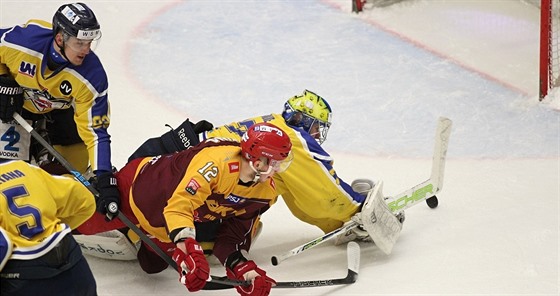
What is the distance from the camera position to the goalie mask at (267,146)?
368 cm

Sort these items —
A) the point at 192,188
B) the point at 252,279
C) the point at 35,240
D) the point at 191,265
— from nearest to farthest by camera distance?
1. the point at 35,240
2. the point at 191,265
3. the point at 192,188
4. the point at 252,279

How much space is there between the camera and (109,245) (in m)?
4.20

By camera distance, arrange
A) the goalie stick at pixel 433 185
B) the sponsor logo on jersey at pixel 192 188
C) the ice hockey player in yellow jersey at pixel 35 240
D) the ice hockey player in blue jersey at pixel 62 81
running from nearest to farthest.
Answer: the ice hockey player in yellow jersey at pixel 35 240
the sponsor logo on jersey at pixel 192 188
the ice hockey player in blue jersey at pixel 62 81
the goalie stick at pixel 433 185

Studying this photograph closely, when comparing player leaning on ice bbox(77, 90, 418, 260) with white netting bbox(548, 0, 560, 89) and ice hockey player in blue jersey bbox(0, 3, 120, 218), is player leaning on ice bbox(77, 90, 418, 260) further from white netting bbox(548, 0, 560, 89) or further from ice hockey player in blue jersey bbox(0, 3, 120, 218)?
white netting bbox(548, 0, 560, 89)

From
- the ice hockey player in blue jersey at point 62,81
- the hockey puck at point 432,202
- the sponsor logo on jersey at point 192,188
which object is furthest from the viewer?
the hockey puck at point 432,202

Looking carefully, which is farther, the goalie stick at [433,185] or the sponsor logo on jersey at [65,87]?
the goalie stick at [433,185]

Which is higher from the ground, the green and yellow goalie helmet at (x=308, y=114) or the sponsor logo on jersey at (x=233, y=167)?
the sponsor logo on jersey at (x=233, y=167)

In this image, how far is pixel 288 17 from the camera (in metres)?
7.36

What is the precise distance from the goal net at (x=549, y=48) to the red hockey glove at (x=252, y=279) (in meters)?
2.81

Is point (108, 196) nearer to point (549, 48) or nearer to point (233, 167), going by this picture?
point (233, 167)

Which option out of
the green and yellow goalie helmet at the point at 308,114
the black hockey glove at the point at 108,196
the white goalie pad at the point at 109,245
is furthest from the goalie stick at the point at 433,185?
the black hockey glove at the point at 108,196

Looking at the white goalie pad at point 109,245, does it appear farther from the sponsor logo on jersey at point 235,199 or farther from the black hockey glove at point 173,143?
the sponsor logo on jersey at point 235,199

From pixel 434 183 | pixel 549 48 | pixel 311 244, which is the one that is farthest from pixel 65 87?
pixel 549 48

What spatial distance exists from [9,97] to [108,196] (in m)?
0.68
